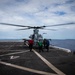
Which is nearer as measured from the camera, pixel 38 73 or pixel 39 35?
pixel 38 73

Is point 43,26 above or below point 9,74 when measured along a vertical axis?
above

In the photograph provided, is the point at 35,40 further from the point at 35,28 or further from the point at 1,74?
the point at 1,74

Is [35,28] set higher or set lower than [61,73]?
higher

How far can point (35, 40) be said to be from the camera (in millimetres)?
33969

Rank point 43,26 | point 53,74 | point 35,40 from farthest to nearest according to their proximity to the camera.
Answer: point 35,40 → point 43,26 → point 53,74

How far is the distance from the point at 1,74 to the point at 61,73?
3.39 meters

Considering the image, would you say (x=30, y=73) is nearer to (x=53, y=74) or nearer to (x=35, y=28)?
(x=53, y=74)

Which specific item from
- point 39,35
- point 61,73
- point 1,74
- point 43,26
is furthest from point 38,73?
point 39,35

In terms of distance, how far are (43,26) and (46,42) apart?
5716 mm

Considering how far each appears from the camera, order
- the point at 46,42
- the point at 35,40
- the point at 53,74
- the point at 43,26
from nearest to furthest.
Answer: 1. the point at 53,74
2. the point at 46,42
3. the point at 43,26
4. the point at 35,40

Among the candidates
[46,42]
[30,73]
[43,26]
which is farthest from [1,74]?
[43,26]

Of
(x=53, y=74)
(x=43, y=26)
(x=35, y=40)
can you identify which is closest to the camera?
(x=53, y=74)

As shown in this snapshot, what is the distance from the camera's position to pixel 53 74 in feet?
33.7

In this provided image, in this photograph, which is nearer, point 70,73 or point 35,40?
point 70,73
